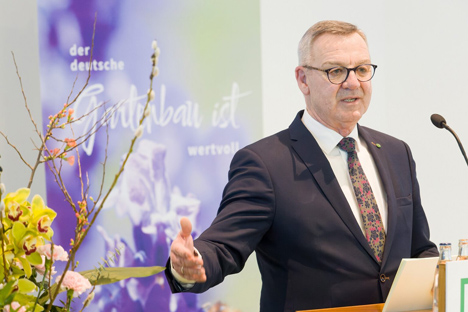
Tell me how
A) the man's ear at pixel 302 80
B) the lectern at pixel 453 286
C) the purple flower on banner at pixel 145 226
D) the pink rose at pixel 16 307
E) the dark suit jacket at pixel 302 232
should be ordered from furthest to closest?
the purple flower on banner at pixel 145 226 < the man's ear at pixel 302 80 < the dark suit jacket at pixel 302 232 < the lectern at pixel 453 286 < the pink rose at pixel 16 307

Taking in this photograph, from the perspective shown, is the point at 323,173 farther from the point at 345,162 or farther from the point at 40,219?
the point at 40,219

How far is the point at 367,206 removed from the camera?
2.16 metres

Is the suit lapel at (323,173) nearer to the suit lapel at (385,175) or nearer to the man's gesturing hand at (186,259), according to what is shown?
the suit lapel at (385,175)

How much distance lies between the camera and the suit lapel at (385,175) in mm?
2109

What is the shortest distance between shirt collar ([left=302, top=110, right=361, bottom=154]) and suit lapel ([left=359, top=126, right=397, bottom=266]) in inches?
2.4

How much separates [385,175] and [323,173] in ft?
0.76

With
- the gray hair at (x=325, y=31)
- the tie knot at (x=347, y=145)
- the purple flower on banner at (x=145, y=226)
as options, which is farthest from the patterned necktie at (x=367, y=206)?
the purple flower on banner at (x=145, y=226)

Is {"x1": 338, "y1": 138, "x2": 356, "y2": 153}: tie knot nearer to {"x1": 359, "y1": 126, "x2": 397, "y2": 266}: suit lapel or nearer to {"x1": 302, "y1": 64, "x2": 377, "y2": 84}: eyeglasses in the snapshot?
{"x1": 359, "y1": 126, "x2": 397, "y2": 266}: suit lapel

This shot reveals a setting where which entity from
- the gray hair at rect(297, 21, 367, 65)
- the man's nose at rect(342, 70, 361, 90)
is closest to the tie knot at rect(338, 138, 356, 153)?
the man's nose at rect(342, 70, 361, 90)

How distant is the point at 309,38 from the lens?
234 centimetres

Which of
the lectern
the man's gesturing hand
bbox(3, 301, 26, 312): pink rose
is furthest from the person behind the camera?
the man's gesturing hand

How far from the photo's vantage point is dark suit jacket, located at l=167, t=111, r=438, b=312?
208cm

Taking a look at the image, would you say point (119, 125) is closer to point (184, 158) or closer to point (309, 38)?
point (184, 158)

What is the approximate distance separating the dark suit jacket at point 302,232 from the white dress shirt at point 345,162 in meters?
0.04
